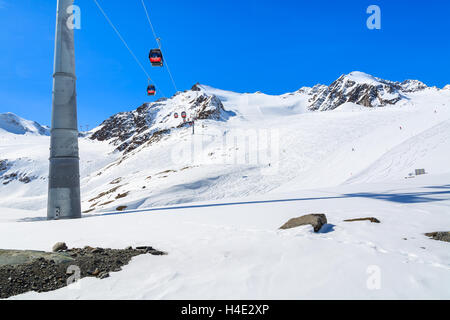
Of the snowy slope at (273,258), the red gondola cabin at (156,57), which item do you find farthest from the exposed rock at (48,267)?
the red gondola cabin at (156,57)

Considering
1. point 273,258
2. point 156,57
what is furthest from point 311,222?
point 156,57

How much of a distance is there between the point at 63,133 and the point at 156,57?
11180mm

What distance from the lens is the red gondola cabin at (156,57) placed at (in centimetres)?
2080

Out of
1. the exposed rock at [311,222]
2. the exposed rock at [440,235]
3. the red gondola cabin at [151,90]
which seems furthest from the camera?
the red gondola cabin at [151,90]

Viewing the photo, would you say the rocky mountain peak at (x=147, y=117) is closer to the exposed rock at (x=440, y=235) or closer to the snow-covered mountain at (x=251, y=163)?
the snow-covered mountain at (x=251, y=163)

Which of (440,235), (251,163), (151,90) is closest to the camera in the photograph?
(440,235)

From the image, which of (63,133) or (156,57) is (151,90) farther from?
(63,133)

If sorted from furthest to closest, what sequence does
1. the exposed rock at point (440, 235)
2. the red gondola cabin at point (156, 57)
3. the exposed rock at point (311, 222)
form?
the red gondola cabin at point (156, 57), the exposed rock at point (311, 222), the exposed rock at point (440, 235)

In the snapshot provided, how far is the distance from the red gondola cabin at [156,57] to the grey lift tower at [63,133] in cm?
816

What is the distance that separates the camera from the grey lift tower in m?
12.2

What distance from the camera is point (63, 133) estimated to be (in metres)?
12.3

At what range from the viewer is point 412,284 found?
3367mm

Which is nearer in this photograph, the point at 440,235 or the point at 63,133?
the point at 440,235
